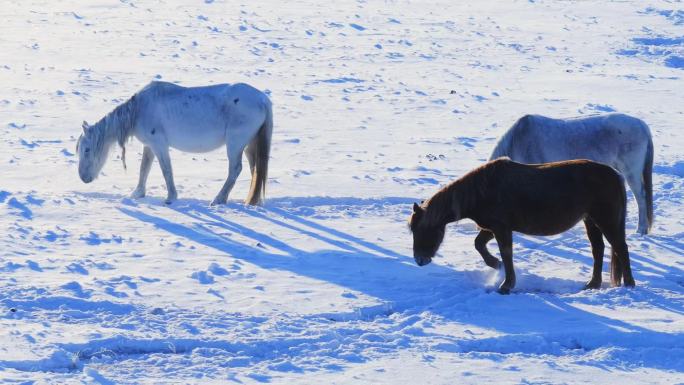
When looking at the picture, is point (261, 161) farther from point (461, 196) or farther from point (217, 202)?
point (461, 196)

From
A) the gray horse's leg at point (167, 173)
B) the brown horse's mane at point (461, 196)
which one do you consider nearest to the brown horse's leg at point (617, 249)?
the brown horse's mane at point (461, 196)

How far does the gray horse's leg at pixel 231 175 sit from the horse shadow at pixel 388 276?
0.12 metres

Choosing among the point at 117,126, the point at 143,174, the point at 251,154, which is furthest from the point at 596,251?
the point at 117,126

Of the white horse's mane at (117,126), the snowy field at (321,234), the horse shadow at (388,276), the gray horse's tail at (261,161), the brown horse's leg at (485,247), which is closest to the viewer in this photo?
the snowy field at (321,234)

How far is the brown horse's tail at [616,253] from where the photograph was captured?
8258 millimetres

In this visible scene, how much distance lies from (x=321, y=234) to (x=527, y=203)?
2.62 meters

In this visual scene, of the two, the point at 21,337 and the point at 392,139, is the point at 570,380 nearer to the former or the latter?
the point at 21,337

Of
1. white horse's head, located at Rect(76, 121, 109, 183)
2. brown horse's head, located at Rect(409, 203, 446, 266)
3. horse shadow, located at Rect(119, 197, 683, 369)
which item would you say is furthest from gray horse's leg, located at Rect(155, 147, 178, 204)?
brown horse's head, located at Rect(409, 203, 446, 266)

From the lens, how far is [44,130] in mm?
14820

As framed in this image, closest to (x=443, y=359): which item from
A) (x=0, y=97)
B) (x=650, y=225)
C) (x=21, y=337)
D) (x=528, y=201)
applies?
(x=528, y=201)

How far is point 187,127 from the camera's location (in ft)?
37.9

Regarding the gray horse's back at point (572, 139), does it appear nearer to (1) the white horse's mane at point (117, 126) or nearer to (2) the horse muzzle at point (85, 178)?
(1) the white horse's mane at point (117, 126)

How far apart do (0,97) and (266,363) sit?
37.0ft

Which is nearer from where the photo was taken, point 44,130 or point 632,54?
point 44,130
